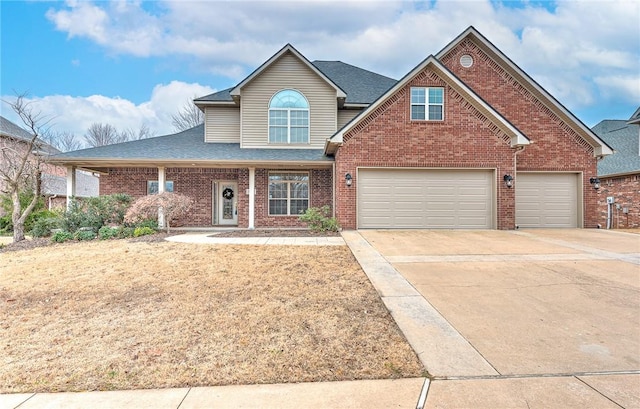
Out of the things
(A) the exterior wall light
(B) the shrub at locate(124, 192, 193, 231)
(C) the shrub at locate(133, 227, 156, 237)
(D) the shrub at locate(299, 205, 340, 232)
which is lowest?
(C) the shrub at locate(133, 227, 156, 237)


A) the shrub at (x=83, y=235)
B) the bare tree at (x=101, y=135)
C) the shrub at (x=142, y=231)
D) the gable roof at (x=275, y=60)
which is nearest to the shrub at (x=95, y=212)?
the shrub at (x=83, y=235)

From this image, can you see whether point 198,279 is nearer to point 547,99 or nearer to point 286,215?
point 286,215

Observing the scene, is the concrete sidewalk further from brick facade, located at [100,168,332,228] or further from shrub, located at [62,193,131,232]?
brick facade, located at [100,168,332,228]

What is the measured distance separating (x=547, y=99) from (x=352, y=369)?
14822mm

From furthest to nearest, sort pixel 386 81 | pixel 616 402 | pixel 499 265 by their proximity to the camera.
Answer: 1. pixel 386 81
2. pixel 499 265
3. pixel 616 402

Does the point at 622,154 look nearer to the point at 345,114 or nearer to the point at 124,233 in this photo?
the point at 345,114

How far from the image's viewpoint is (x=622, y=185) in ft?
50.7

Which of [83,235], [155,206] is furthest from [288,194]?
[83,235]

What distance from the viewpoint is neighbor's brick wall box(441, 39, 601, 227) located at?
13133 mm

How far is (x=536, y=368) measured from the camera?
9.50ft

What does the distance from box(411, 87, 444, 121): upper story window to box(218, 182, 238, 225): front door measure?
8.27 meters

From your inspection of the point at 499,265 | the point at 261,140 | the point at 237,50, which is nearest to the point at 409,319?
the point at 499,265

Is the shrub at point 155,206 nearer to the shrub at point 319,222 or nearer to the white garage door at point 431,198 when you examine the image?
the shrub at point 319,222

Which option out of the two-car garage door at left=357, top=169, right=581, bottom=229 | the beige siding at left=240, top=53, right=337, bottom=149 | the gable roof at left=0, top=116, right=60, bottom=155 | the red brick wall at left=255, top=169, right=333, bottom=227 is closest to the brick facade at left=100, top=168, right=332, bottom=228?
the red brick wall at left=255, top=169, right=333, bottom=227
